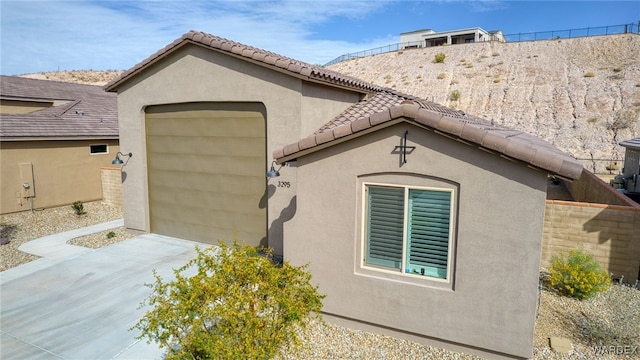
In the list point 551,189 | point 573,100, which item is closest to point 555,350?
point 551,189

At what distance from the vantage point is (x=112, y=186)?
17.3 metres

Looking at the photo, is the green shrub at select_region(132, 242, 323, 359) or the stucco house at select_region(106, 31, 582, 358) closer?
the green shrub at select_region(132, 242, 323, 359)

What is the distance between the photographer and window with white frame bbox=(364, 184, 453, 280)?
6.14m

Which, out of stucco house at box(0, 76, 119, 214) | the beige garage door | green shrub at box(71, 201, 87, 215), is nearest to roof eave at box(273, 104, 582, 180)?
the beige garage door

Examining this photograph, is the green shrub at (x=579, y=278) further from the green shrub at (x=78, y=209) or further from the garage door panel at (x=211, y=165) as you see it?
the green shrub at (x=78, y=209)

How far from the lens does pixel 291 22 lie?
70.6ft

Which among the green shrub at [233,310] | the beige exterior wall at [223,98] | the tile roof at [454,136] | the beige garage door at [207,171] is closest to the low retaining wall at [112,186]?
the beige exterior wall at [223,98]

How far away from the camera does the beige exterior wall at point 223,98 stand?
31.4 feet

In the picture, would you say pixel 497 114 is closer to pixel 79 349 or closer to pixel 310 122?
pixel 310 122

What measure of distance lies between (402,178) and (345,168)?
1.03m

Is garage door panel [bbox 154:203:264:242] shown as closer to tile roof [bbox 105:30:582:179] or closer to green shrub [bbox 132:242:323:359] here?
tile roof [bbox 105:30:582:179]

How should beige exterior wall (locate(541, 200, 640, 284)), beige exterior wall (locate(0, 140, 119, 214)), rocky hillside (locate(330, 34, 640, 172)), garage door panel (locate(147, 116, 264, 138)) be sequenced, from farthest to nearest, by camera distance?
rocky hillside (locate(330, 34, 640, 172)), beige exterior wall (locate(0, 140, 119, 214)), garage door panel (locate(147, 116, 264, 138)), beige exterior wall (locate(541, 200, 640, 284))

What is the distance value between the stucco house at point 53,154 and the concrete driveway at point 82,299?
5275 mm

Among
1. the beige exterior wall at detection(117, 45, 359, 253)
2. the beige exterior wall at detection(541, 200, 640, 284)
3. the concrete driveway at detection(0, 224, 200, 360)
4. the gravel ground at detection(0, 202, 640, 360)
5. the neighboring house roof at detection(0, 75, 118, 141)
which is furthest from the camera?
the neighboring house roof at detection(0, 75, 118, 141)
